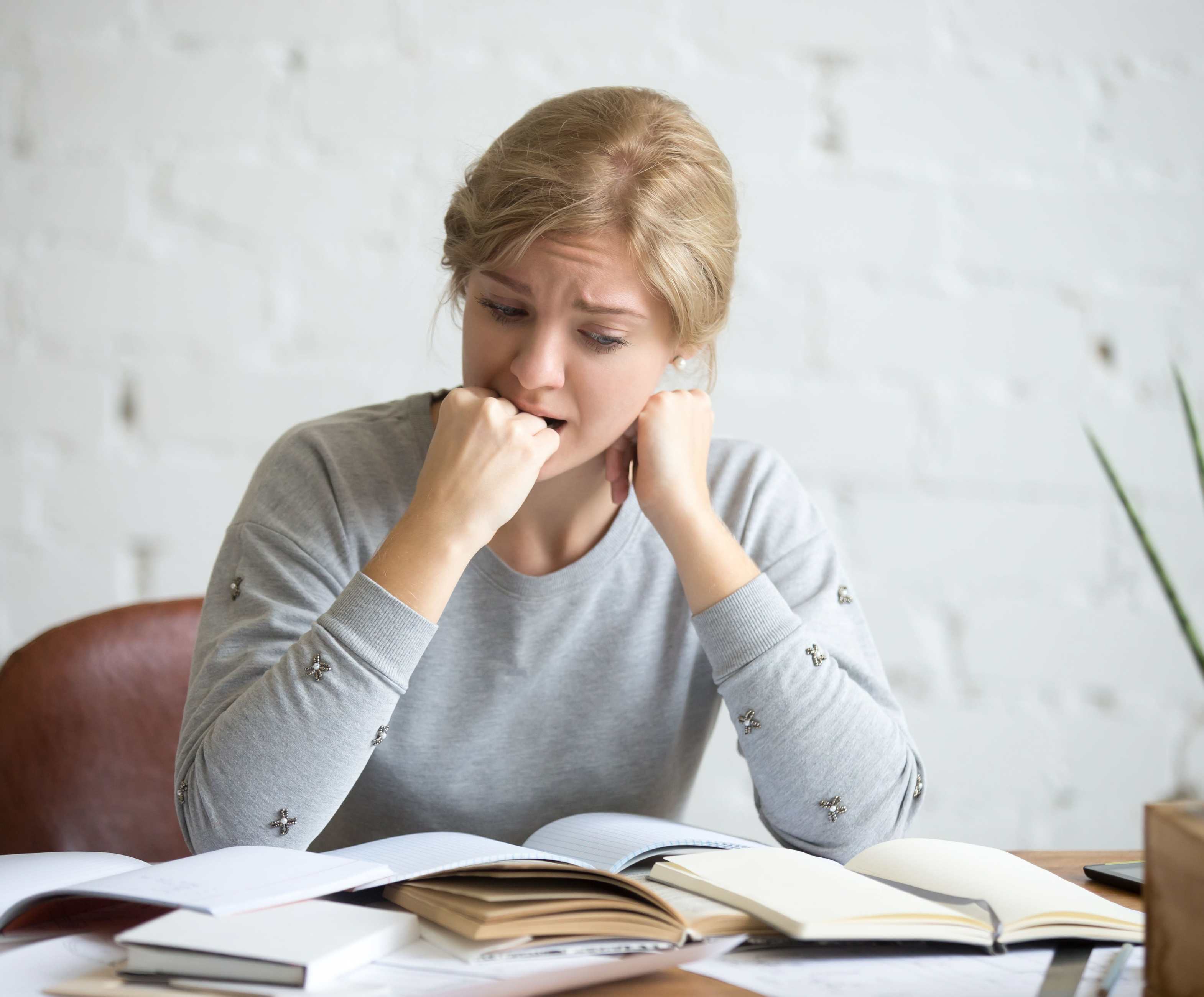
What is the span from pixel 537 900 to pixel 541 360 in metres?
0.51

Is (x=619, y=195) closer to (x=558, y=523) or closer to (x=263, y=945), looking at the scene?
(x=558, y=523)

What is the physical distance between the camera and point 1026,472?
1.59 meters

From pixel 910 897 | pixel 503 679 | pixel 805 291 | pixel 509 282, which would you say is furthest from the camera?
pixel 805 291

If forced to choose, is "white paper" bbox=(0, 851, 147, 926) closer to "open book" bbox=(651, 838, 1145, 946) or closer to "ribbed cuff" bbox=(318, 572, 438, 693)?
"ribbed cuff" bbox=(318, 572, 438, 693)

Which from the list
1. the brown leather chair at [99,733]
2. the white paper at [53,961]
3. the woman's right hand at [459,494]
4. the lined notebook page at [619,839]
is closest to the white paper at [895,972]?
the lined notebook page at [619,839]

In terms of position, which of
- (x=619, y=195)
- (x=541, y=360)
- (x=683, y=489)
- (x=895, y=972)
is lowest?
(x=895, y=972)

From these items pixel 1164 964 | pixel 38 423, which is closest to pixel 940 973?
pixel 1164 964

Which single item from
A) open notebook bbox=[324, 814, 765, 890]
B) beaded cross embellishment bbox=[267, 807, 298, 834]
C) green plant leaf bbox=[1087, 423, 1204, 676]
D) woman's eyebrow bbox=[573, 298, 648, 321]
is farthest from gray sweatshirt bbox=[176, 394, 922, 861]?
green plant leaf bbox=[1087, 423, 1204, 676]

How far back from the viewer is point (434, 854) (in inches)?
25.4

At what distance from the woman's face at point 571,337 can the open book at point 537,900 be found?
448mm

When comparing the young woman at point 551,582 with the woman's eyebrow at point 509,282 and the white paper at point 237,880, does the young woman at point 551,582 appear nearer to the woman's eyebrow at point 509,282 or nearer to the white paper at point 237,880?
the woman's eyebrow at point 509,282

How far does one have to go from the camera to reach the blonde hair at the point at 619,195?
0.97 meters

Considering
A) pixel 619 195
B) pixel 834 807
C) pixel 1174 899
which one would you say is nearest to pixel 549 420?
pixel 619 195

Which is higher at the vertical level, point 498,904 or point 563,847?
point 498,904
